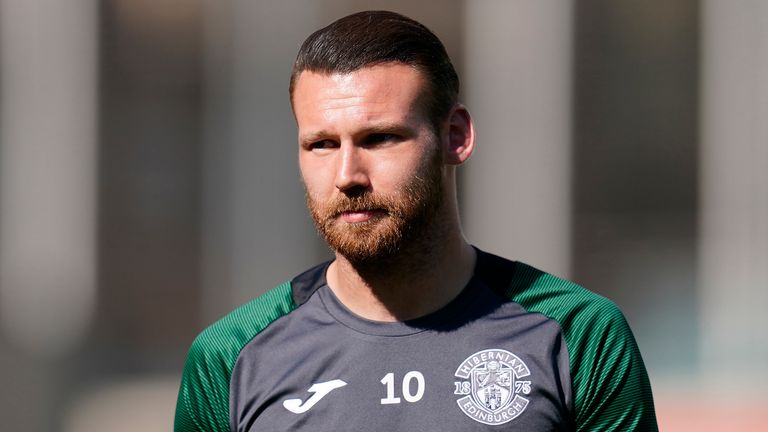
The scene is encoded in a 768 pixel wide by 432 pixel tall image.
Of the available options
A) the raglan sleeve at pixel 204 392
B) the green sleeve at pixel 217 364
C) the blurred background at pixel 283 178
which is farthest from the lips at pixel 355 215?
the blurred background at pixel 283 178

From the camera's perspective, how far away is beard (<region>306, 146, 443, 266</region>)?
302 cm

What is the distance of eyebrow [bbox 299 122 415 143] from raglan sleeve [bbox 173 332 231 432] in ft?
1.96

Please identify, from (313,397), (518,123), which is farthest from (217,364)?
(518,123)

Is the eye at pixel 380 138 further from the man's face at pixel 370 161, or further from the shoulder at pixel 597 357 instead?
the shoulder at pixel 597 357

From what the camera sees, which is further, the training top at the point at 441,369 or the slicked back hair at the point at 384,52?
the slicked back hair at the point at 384,52

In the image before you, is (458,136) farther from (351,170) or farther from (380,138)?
(351,170)

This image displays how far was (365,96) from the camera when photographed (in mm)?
3064

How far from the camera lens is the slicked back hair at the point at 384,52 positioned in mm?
3125

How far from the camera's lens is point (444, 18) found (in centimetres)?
802

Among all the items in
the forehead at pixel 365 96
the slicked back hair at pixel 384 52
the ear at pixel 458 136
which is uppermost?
the slicked back hair at pixel 384 52

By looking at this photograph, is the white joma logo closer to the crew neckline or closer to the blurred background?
the crew neckline

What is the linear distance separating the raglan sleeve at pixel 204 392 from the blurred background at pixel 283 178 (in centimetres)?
451

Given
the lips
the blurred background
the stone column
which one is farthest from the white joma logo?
the stone column

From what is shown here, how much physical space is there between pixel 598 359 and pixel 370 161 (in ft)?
2.31
